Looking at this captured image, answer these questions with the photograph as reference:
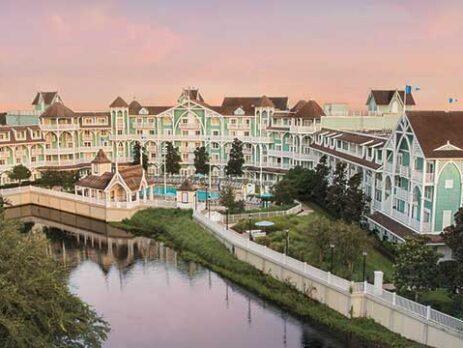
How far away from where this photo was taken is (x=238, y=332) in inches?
1000

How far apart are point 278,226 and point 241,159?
2145 cm

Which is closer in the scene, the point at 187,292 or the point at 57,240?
the point at 187,292

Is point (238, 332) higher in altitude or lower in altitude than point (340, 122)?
lower

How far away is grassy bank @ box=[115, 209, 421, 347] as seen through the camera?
23328 millimetres

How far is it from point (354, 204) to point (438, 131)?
8130 mm

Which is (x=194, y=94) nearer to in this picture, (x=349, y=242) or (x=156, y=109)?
(x=156, y=109)

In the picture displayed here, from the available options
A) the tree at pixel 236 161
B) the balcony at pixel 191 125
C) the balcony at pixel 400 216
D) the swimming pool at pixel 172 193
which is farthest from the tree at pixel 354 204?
the balcony at pixel 191 125

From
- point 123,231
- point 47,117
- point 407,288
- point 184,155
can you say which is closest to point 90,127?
point 47,117

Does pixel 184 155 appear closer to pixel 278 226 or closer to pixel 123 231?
pixel 123 231

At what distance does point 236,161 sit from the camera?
58031 mm

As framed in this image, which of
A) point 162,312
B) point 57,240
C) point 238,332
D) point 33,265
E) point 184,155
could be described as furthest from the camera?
point 184,155

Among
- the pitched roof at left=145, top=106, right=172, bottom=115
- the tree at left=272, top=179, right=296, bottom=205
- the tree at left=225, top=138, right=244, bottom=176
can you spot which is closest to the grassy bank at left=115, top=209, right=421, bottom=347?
the tree at left=272, top=179, right=296, bottom=205

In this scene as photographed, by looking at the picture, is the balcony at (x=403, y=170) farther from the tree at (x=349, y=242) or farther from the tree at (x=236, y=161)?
the tree at (x=236, y=161)

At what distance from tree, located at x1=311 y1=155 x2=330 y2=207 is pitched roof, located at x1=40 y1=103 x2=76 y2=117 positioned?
32.8 metres
